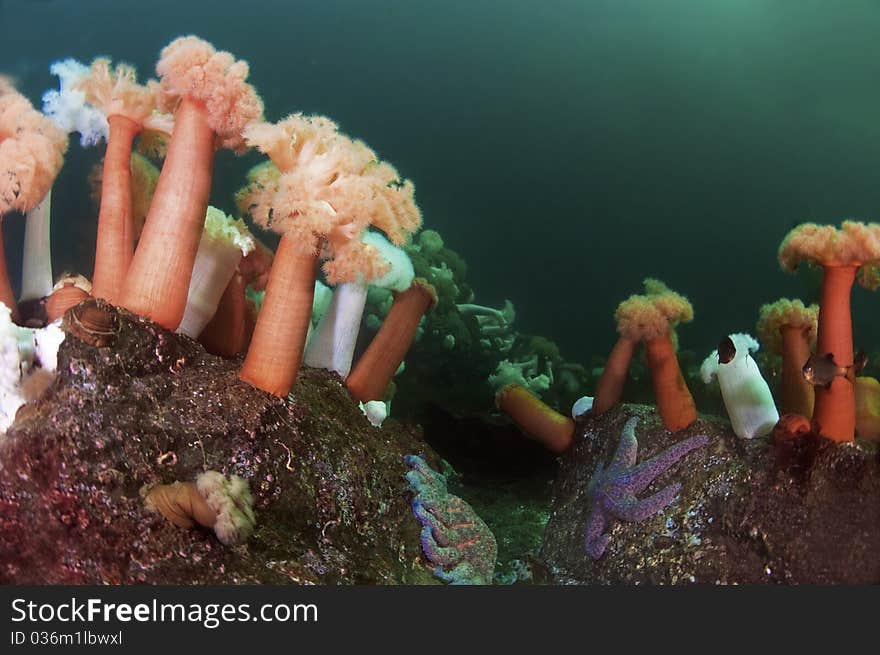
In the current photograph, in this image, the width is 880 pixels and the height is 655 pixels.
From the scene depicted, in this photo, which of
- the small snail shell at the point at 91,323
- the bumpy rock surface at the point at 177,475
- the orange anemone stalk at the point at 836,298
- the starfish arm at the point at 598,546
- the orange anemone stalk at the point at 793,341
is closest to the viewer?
the bumpy rock surface at the point at 177,475

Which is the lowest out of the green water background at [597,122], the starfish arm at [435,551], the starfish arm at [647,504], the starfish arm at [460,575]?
the starfish arm at [460,575]

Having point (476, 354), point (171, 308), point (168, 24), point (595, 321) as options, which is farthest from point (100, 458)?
point (595, 321)

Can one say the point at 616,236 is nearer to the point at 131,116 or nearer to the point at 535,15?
the point at 535,15

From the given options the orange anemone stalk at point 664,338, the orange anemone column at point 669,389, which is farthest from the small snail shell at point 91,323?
the orange anemone column at point 669,389

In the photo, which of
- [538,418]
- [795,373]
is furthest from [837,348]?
[538,418]

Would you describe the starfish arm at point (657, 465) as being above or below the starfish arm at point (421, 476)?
above

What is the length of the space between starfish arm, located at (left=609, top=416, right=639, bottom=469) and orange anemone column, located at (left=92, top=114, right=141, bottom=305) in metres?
3.29

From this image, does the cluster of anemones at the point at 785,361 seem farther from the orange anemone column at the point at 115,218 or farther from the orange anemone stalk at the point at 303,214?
the orange anemone column at the point at 115,218

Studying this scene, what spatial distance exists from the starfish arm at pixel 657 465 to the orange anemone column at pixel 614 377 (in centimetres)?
77

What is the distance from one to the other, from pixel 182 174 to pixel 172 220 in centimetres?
23

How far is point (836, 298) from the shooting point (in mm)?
3258

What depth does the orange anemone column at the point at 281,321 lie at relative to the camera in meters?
2.82

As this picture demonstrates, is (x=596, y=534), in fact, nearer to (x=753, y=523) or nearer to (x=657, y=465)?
(x=657, y=465)

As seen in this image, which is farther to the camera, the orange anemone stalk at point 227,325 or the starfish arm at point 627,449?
the starfish arm at point 627,449
